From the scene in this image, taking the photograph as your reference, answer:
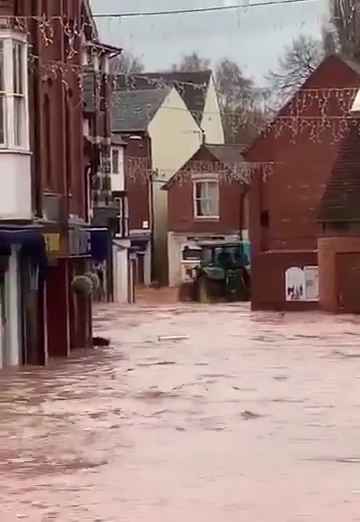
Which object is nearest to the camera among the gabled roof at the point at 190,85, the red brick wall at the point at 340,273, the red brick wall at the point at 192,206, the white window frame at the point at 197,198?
the red brick wall at the point at 340,273

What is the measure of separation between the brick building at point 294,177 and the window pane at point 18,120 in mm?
26848

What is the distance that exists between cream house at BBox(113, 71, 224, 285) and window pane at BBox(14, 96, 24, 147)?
4612 centimetres

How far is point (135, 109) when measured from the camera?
7631 centimetres

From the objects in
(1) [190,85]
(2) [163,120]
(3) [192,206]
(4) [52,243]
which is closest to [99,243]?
(4) [52,243]

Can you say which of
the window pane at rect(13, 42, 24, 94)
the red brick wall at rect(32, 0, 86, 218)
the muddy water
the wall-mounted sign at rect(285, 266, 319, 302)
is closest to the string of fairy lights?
the red brick wall at rect(32, 0, 86, 218)

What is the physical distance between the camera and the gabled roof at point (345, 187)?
50344 millimetres

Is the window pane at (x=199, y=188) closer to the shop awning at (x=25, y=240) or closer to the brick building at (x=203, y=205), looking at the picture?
the brick building at (x=203, y=205)

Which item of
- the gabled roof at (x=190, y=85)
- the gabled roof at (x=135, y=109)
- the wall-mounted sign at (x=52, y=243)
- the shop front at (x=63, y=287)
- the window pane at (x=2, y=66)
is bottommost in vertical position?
the shop front at (x=63, y=287)

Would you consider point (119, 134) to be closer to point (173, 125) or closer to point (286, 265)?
point (173, 125)

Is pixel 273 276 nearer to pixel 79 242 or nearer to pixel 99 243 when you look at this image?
pixel 99 243

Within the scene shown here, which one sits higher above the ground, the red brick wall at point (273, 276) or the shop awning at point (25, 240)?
the shop awning at point (25, 240)

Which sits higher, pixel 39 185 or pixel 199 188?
pixel 199 188

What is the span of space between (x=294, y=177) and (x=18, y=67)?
30264 mm

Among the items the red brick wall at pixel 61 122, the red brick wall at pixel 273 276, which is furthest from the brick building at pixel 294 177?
the red brick wall at pixel 61 122
